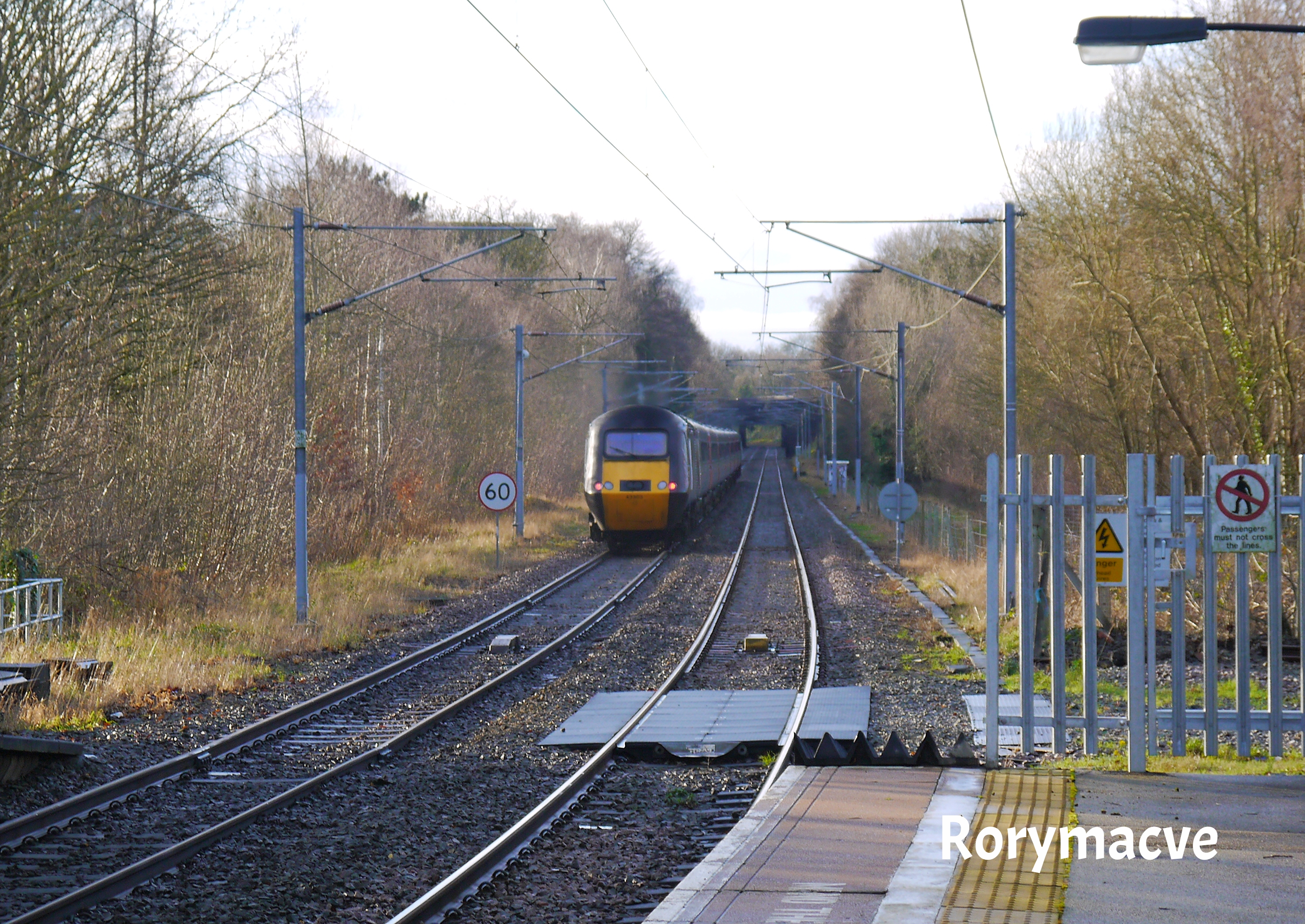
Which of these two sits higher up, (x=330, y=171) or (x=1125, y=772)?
(x=330, y=171)

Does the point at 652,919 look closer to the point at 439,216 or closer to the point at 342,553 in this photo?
the point at 342,553

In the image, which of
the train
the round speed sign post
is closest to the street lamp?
the round speed sign post

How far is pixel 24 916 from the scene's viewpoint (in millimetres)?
5707

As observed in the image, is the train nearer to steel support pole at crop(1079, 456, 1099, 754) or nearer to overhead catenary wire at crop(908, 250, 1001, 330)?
overhead catenary wire at crop(908, 250, 1001, 330)

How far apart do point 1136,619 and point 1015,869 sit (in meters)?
2.44

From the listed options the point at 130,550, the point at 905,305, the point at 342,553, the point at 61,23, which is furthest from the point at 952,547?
the point at 905,305

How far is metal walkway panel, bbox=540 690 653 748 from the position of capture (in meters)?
10.2

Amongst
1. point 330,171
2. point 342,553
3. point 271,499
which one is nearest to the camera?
point 271,499

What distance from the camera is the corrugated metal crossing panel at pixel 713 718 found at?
33.1 ft

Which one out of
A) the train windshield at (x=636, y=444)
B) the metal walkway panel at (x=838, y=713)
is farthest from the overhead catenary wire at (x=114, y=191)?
the train windshield at (x=636, y=444)

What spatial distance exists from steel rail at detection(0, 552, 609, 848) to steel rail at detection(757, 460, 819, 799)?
4075mm

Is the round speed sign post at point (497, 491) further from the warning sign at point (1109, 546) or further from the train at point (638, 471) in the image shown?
the warning sign at point (1109, 546)

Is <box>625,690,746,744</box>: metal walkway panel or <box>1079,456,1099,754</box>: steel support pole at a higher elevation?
<box>1079,456,1099,754</box>: steel support pole

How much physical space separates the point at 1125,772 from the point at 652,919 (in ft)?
11.3
